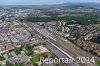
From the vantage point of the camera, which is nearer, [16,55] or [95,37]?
[16,55]

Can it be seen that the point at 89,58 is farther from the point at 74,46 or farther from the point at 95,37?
the point at 95,37

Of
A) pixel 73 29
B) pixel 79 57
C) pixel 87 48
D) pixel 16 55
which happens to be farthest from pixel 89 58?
pixel 73 29

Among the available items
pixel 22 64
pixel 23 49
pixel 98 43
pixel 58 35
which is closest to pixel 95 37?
pixel 98 43

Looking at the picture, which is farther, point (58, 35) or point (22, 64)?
point (58, 35)

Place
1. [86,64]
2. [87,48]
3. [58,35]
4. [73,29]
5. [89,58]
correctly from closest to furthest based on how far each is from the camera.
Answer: [86,64] < [89,58] < [87,48] < [58,35] < [73,29]

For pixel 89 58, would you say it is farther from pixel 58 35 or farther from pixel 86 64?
pixel 58 35

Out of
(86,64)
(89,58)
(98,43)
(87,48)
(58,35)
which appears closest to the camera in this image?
(86,64)

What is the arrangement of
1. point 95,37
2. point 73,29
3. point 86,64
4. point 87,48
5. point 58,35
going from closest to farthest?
point 86,64, point 87,48, point 95,37, point 58,35, point 73,29

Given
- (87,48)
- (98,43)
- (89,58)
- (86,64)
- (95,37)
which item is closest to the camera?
(86,64)
